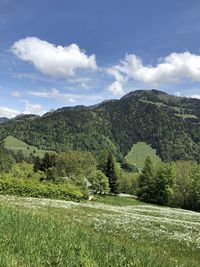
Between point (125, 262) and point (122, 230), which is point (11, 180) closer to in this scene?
point (122, 230)

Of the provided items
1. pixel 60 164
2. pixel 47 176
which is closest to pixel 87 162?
pixel 60 164

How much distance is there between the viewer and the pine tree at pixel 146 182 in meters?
114

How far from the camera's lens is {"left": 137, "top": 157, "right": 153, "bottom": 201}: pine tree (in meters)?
114

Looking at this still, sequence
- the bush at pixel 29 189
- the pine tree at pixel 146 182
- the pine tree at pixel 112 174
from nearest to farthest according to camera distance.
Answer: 1. the bush at pixel 29 189
2. the pine tree at pixel 146 182
3. the pine tree at pixel 112 174

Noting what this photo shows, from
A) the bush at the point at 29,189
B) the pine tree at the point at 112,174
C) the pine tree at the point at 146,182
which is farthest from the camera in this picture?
the pine tree at the point at 112,174

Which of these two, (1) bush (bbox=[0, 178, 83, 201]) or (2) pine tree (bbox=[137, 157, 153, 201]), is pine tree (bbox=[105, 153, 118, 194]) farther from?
(1) bush (bbox=[0, 178, 83, 201])

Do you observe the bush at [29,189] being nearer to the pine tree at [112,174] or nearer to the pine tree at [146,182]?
the pine tree at [146,182]

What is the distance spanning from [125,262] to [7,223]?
470 cm

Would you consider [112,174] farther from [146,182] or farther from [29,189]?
[29,189]

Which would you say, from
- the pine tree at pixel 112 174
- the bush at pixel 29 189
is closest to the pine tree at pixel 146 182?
the pine tree at pixel 112 174

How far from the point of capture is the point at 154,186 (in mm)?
111250

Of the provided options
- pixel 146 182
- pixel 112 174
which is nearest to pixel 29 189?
pixel 146 182

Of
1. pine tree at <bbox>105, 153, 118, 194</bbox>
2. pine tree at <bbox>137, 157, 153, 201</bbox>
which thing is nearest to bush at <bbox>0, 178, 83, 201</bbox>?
pine tree at <bbox>137, 157, 153, 201</bbox>

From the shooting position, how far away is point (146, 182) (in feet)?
385
